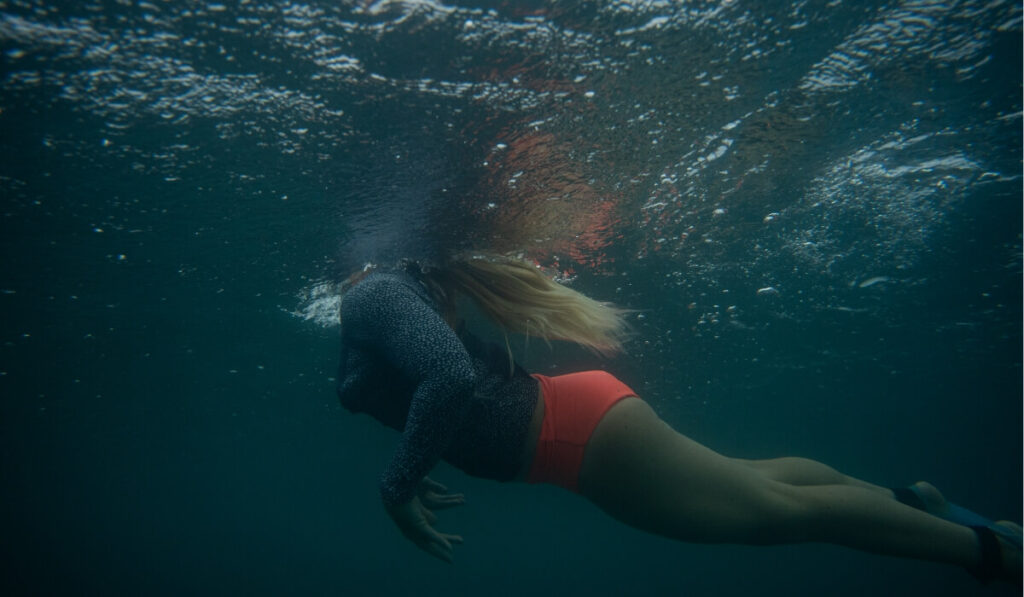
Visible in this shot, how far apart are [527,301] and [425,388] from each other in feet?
5.44

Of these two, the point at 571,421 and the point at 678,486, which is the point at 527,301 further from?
the point at 678,486

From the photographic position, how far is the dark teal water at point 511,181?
4.71 m

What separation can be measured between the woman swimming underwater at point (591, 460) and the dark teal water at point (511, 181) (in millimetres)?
3393

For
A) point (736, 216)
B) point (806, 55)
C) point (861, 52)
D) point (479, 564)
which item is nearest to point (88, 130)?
point (806, 55)

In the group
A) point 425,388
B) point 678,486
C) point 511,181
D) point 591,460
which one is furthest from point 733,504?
point 511,181

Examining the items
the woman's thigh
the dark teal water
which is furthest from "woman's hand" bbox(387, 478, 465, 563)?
the dark teal water

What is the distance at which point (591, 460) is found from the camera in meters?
2.42

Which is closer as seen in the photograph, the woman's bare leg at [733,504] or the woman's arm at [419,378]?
the woman's bare leg at [733,504]

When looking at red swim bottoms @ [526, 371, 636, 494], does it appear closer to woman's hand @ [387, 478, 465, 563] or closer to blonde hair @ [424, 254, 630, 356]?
woman's hand @ [387, 478, 465, 563]

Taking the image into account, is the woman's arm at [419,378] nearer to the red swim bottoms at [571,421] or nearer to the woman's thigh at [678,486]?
the red swim bottoms at [571,421]

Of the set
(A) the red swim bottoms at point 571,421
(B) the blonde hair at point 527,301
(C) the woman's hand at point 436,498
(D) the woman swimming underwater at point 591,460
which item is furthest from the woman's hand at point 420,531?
(B) the blonde hair at point 527,301

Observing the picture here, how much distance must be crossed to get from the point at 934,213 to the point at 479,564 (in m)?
138

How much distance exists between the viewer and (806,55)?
5715mm

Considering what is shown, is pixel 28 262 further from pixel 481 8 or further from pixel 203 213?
pixel 481 8
